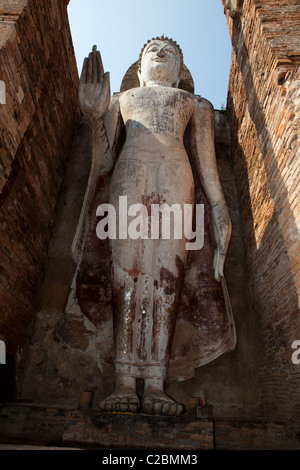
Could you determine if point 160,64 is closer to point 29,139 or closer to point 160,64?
point 160,64

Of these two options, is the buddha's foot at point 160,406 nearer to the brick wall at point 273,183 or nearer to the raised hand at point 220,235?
the brick wall at point 273,183

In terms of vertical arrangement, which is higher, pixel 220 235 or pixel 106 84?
pixel 106 84

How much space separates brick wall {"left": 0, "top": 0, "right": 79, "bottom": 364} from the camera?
132 inches

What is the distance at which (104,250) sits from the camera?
4.30 metres

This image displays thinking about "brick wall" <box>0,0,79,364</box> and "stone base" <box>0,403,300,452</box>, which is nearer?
"stone base" <box>0,403,300,452</box>

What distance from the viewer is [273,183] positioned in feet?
11.9

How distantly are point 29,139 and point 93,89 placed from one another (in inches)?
37.8

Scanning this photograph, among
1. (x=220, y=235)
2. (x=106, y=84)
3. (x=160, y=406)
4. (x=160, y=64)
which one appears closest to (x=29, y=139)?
(x=106, y=84)

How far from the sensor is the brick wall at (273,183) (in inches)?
129

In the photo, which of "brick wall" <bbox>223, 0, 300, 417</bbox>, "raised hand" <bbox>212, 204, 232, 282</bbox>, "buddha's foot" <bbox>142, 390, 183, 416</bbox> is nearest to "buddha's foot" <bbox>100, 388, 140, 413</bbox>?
"buddha's foot" <bbox>142, 390, 183, 416</bbox>

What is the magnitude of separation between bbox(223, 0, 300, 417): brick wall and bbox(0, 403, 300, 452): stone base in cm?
37

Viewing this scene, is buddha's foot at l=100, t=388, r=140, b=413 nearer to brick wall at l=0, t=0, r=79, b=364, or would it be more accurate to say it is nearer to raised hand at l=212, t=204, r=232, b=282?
brick wall at l=0, t=0, r=79, b=364
